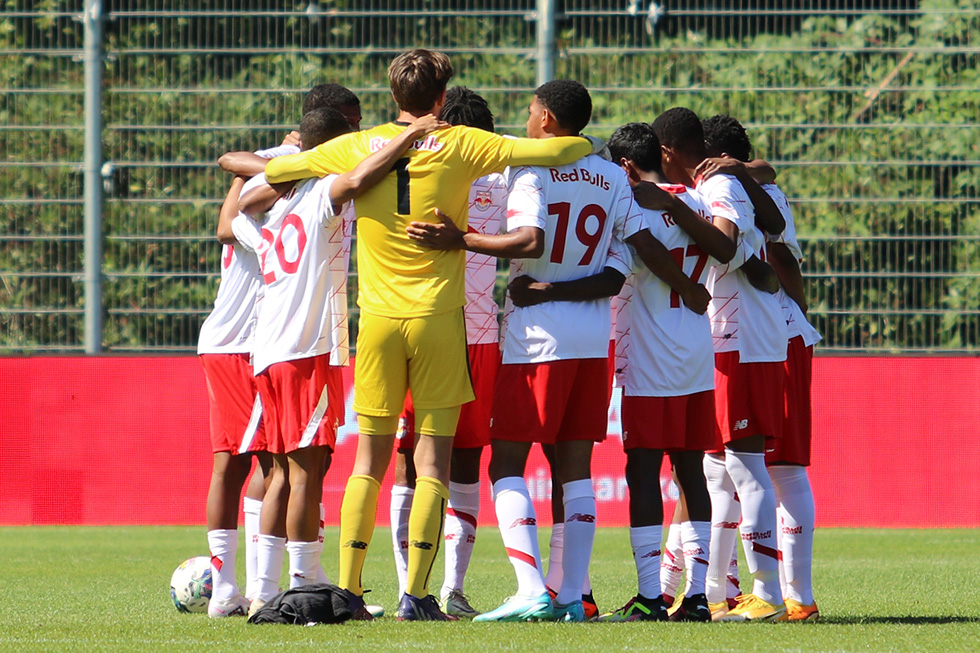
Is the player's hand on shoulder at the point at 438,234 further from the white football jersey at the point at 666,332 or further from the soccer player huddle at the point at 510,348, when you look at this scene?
the white football jersey at the point at 666,332

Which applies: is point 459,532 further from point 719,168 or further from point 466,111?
point 719,168

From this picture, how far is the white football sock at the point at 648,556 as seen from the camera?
5930 mm

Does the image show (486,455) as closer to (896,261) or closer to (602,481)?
(602,481)

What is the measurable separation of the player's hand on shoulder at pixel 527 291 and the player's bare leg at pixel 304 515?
1.05 meters

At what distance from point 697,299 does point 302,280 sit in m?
1.73

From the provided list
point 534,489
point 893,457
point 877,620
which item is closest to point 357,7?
point 534,489

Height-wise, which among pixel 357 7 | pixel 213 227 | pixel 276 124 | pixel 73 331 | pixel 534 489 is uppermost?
pixel 357 7

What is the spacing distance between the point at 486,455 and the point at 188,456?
8.27ft

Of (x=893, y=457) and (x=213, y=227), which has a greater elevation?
(x=213, y=227)

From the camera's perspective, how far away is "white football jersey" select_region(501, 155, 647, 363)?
5.94 metres

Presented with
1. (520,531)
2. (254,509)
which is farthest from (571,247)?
(254,509)

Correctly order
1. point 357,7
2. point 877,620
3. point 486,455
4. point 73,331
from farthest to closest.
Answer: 1. point 357,7
2. point 73,331
3. point 486,455
4. point 877,620

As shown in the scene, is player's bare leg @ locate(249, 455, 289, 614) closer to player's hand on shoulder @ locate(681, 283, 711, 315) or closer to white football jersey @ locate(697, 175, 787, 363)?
player's hand on shoulder @ locate(681, 283, 711, 315)

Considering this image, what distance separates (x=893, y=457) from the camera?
11578 millimetres
